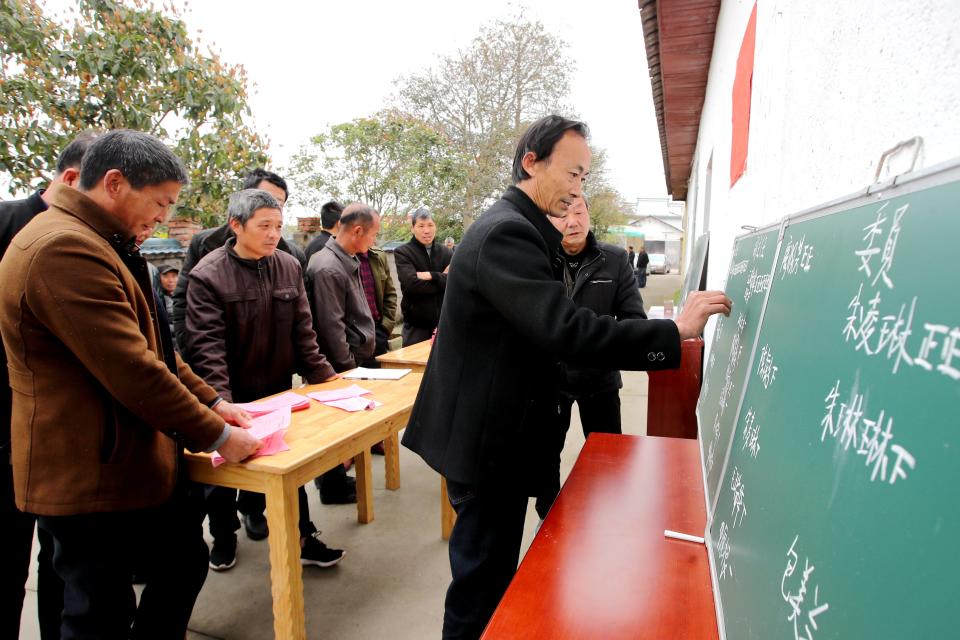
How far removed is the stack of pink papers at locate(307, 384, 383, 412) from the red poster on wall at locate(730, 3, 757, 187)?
6.73ft

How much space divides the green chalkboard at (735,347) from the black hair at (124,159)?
1.57 m

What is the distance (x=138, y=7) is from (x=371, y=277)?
2.92 meters

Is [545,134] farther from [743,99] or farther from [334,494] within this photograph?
[334,494]

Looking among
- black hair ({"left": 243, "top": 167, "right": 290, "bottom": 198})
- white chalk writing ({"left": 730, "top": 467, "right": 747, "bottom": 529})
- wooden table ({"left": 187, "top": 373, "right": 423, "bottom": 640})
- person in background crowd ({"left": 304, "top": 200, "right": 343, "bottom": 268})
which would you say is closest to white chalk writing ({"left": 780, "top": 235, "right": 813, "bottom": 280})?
white chalk writing ({"left": 730, "top": 467, "right": 747, "bottom": 529})

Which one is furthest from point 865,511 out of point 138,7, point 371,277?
point 138,7

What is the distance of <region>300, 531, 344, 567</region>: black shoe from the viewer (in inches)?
108

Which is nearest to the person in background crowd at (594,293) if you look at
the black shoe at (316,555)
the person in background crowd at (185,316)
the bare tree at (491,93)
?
the black shoe at (316,555)

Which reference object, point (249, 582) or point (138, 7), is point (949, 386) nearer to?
point (249, 582)

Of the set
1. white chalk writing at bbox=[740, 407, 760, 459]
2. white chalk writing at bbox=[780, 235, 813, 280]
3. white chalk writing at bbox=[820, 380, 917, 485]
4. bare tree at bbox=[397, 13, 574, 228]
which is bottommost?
white chalk writing at bbox=[740, 407, 760, 459]

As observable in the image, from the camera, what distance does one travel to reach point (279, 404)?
234 cm

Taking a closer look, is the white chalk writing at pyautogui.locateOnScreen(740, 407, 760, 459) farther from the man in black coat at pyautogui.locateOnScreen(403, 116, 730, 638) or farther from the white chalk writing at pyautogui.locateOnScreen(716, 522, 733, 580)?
the man in black coat at pyautogui.locateOnScreen(403, 116, 730, 638)

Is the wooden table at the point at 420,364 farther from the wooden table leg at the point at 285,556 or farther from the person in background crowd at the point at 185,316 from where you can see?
the wooden table leg at the point at 285,556

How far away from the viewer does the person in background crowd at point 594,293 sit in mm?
2805

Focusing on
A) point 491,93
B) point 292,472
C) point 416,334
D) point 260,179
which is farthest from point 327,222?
point 491,93
